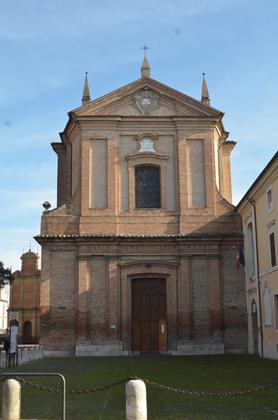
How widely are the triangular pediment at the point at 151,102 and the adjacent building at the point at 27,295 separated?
91.0 ft

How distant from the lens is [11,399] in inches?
403

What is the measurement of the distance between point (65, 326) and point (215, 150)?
12.7 metres

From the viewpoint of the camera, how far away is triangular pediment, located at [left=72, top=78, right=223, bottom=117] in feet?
109

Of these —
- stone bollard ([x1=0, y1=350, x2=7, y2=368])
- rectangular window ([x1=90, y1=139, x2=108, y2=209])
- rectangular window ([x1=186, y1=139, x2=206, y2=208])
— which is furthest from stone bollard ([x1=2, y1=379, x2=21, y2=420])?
rectangular window ([x1=186, y1=139, x2=206, y2=208])

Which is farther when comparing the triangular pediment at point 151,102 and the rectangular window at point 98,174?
the triangular pediment at point 151,102

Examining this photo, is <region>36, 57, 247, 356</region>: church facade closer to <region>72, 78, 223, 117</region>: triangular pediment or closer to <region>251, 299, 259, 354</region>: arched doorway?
<region>72, 78, 223, 117</region>: triangular pediment

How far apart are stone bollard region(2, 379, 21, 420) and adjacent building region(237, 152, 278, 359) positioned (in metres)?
15.8

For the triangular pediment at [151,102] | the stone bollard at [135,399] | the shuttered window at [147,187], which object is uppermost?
the triangular pediment at [151,102]

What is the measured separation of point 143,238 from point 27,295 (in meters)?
28.5

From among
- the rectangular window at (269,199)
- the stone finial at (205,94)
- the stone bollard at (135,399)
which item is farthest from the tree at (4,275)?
the stone bollard at (135,399)

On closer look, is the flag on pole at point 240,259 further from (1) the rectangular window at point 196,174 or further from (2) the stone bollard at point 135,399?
(2) the stone bollard at point 135,399

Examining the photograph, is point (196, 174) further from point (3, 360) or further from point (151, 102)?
point (3, 360)

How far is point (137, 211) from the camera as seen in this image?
3198 centimetres

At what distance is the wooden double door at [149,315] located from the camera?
30.8m
